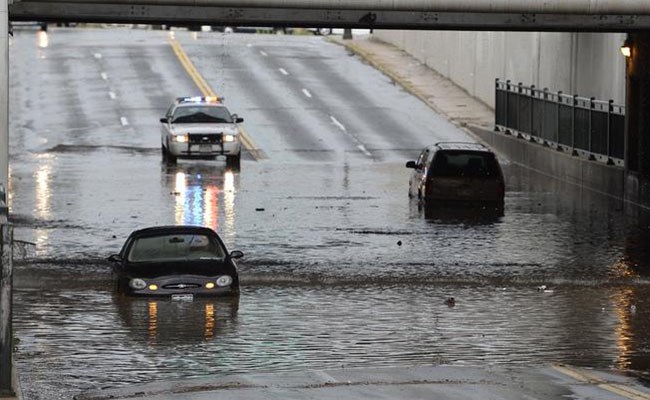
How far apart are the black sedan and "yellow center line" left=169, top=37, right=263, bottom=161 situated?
26.0m

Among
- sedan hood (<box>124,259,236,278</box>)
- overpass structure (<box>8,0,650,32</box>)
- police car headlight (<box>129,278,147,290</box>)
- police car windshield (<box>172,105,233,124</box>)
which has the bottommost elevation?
police car headlight (<box>129,278,147,290</box>)

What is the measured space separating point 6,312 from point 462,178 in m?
24.6

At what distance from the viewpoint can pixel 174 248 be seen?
26.4 metres

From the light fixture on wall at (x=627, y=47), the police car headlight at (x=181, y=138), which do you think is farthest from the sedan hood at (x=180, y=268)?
the police car headlight at (x=181, y=138)

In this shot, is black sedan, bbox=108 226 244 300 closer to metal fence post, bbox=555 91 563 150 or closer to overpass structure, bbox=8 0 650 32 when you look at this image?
overpass structure, bbox=8 0 650 32

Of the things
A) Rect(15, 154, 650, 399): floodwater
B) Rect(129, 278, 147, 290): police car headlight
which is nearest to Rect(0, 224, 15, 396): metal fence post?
Rect(15, 154, 650, 399): floodwater

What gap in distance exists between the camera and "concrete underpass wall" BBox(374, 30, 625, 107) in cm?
4959

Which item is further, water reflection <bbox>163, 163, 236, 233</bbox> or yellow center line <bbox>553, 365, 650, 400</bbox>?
water reflection <bbox>163, 163, 236, 233</bbox>

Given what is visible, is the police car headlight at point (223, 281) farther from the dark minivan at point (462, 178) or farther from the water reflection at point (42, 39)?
the water reflection at point (42, 39)

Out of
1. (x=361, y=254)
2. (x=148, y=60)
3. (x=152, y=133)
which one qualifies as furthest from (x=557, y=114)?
(x=148, y=60)

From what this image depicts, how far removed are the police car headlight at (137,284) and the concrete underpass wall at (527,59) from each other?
80.0 feet

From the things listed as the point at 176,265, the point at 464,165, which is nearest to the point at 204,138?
the point at 464,165

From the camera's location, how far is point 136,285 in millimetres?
25516

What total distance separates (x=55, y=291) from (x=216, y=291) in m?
2.76
